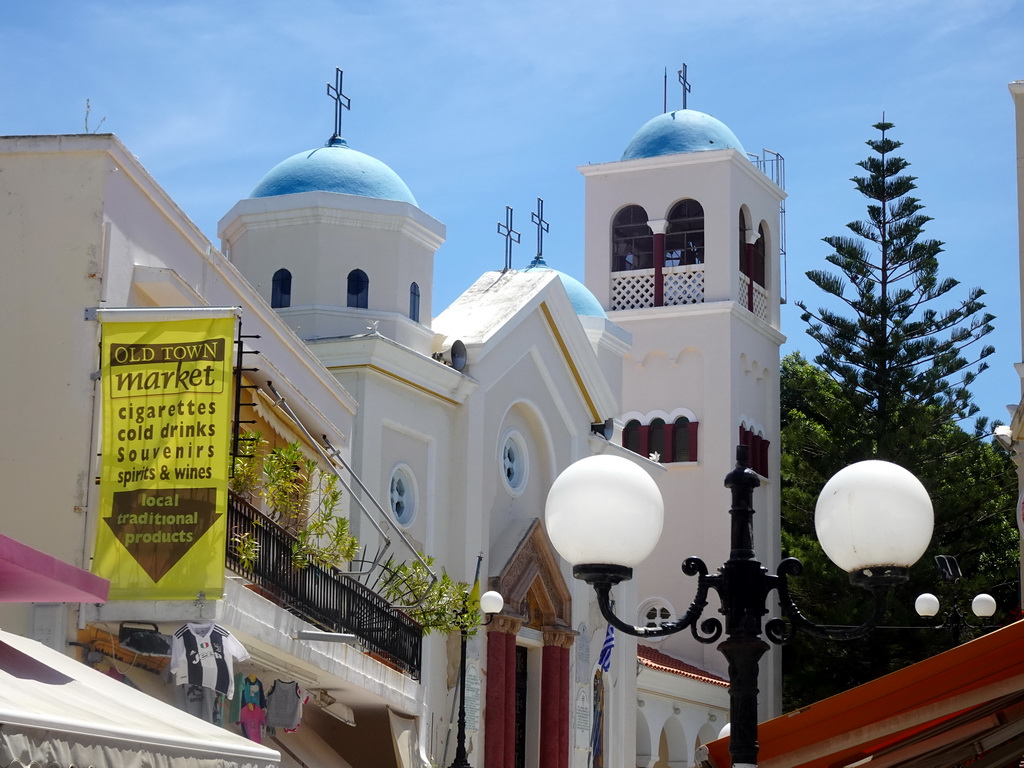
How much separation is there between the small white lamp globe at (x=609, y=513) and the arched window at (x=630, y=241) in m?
29.3

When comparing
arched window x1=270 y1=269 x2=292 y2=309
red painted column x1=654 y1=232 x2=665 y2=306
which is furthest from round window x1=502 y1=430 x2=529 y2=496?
red painted column x1=654 y1=232 x2=665 y2=306

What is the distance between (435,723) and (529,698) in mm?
3458

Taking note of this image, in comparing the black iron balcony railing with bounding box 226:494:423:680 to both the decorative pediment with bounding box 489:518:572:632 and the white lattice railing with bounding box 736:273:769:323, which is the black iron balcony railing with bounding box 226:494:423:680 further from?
the white lattice railing with bounding box 736:273:769:323

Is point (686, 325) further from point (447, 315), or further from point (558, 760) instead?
point (558, 760)

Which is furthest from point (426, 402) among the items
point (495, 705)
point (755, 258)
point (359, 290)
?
point (755, 258)

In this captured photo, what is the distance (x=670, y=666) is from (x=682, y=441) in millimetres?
5094

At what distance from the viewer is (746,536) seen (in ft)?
21.2

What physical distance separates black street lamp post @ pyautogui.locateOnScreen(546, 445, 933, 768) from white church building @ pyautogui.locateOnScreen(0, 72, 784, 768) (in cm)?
A: 565

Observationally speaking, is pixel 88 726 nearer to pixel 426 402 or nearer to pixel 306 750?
pixel 306 750

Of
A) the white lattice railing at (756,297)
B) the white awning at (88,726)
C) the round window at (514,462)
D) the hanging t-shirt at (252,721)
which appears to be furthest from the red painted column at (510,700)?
the white awning at (88,726)

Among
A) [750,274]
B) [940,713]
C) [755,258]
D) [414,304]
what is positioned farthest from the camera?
[755,258]

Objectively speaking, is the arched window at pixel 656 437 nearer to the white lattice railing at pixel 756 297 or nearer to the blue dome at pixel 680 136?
the white lattice railing at pixel 756 297

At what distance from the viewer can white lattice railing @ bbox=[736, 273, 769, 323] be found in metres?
35.0

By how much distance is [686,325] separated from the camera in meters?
34.3
